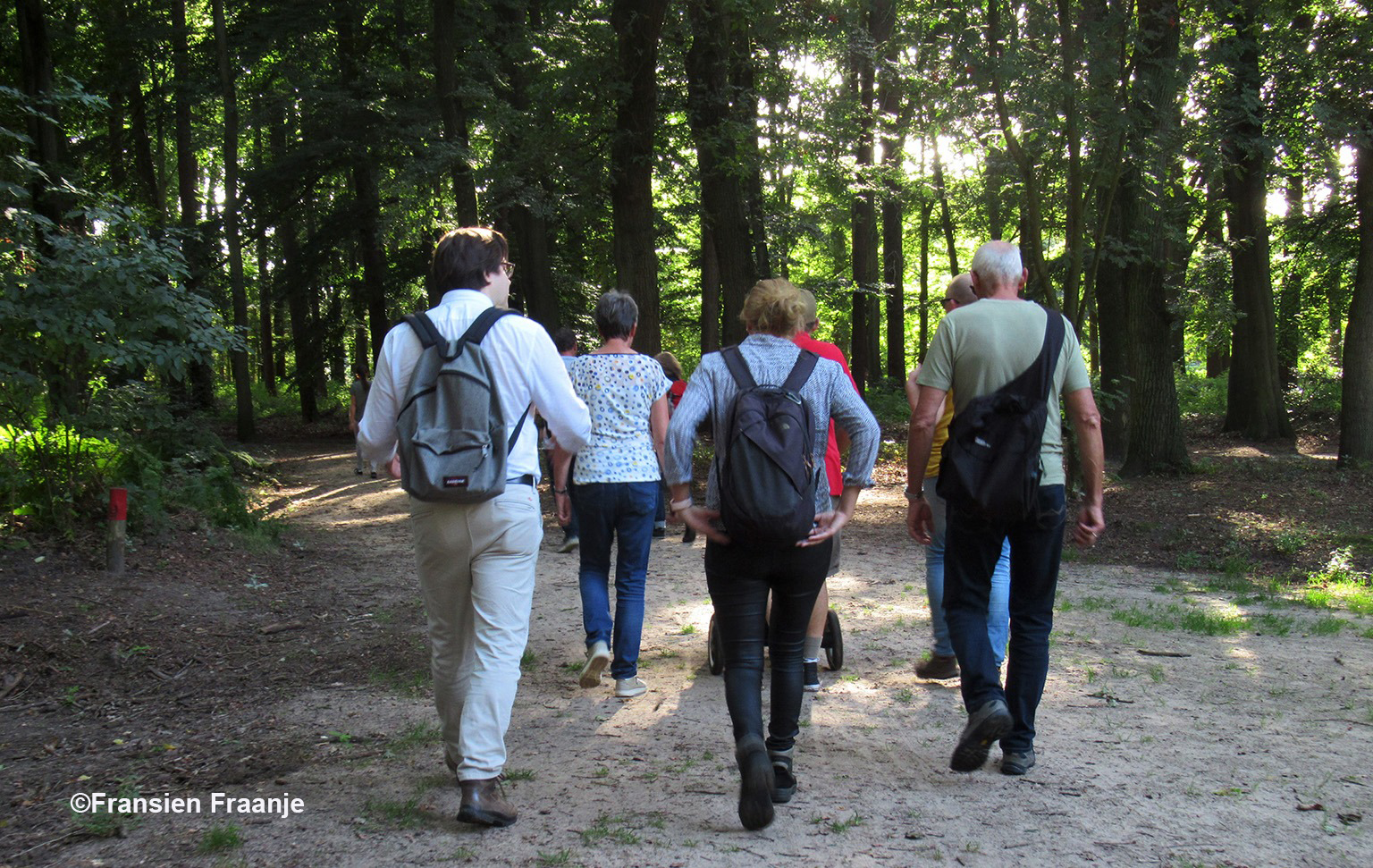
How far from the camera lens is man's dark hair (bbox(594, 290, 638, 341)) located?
5316 millimetres

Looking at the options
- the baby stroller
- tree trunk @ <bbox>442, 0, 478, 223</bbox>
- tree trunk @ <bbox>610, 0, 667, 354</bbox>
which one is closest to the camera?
the baby stroller

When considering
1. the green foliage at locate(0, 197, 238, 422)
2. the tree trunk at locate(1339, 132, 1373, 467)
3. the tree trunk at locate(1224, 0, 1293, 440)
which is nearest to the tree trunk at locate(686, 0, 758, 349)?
the tree trunk at locate(1224, 0, 1293, 440)

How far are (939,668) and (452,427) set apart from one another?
325cm

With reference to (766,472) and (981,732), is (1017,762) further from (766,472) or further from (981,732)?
(766,472)

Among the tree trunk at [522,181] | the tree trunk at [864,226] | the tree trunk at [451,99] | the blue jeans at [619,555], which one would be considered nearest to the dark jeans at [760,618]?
the blue jeans at [619,555]

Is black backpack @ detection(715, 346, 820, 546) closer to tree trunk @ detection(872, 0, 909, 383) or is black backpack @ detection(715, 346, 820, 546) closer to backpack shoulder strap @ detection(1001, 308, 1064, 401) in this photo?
backpack shoulder strap @ detection(1001, 308, 1064, 401)

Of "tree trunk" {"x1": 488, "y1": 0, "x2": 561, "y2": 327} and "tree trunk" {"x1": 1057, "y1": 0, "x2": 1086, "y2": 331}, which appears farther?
"tree trunk" {"x1": 488, "y1": 0, "x2": 561, "y2": 327}

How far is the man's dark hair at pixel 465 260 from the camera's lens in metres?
3.90

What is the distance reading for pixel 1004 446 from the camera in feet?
12.8

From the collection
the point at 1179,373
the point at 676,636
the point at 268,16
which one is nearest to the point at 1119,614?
the point at 676,636

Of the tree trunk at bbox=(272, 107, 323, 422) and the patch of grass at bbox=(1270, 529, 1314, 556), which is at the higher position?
the tree trunk at bbox=(272, 107, 323, 422)

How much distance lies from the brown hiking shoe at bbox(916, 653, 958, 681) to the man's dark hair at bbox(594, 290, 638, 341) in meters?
2.37

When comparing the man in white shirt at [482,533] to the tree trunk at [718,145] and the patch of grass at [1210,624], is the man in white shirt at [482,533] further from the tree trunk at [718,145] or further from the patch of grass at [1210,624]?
the tree trunk at [718,145]

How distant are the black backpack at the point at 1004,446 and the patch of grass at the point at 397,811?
90.3 inches
